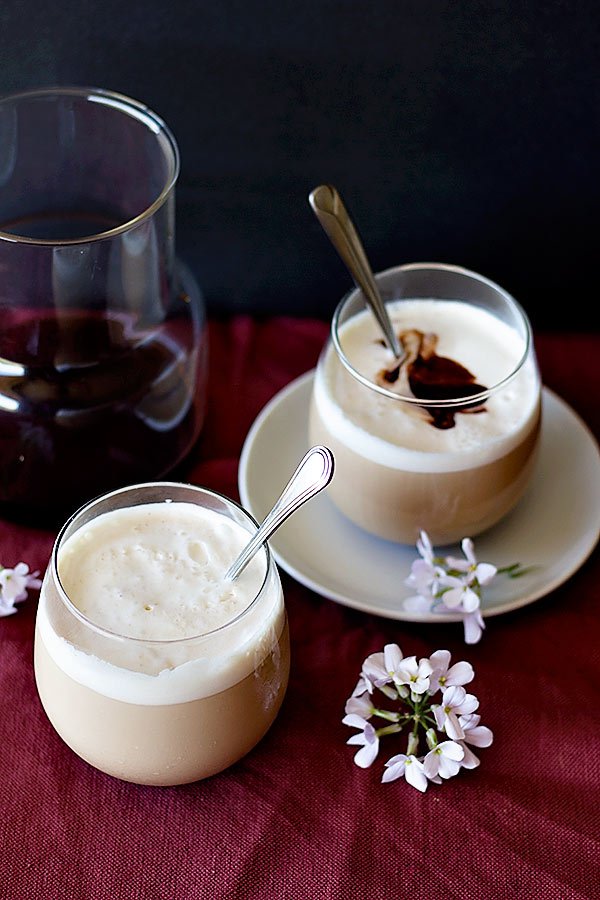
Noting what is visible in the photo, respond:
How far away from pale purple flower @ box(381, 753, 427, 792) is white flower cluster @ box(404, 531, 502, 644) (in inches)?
4.4

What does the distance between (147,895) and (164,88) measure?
0.68m

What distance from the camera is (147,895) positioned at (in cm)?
71

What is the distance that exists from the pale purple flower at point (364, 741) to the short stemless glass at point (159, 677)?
6 centimetres

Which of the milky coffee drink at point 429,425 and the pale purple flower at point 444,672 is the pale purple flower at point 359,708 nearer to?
the pale purple flower at point 444,672

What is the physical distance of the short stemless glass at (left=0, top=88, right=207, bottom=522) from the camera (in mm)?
873

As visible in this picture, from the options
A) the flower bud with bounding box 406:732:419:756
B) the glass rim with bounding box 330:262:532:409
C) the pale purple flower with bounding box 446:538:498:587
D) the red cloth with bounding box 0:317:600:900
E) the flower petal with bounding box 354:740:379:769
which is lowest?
the red cloth with bounding box 0:317:600:900

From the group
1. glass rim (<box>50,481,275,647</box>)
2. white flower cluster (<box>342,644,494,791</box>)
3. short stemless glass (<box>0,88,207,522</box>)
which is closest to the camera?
glass rim (<box>50,481,275,647</box>)

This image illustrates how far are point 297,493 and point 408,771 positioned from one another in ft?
0.71

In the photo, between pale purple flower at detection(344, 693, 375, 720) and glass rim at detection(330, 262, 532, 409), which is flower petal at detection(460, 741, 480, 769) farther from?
glass rim at detection(330, 262, 532, 409)

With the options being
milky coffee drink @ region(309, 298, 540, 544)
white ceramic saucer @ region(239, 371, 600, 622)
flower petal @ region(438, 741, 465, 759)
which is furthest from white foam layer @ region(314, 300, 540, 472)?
flower petal @ region(438, 741, 465, 759)

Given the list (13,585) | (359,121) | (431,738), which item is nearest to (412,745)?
(431,738)

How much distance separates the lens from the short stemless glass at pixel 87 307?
2.86 feet

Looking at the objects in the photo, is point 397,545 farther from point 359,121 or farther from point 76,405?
point 359,121

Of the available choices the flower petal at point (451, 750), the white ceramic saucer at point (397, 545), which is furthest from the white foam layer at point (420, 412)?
the flower petal at point (451, 750)
